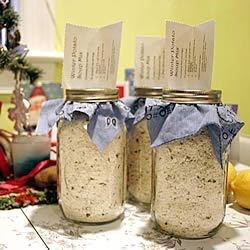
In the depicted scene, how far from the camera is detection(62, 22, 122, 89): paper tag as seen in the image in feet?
2.18

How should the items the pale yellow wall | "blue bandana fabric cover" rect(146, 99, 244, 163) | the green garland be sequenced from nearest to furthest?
"blue bandana fabric cover" rect(146, 99, 244, 163)
the green garland
the pale yellow wall

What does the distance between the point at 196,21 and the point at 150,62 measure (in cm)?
36

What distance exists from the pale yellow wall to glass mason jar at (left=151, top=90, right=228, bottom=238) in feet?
1.26

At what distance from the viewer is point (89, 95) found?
647 mm

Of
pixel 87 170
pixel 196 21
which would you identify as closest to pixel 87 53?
pixel 87 170

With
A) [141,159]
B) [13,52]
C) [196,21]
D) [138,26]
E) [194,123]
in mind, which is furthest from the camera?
[138,26]

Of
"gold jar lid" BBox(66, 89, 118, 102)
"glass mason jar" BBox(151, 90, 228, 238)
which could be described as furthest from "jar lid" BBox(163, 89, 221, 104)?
"gold jar lid" BBox(66, 89, 118, 102)

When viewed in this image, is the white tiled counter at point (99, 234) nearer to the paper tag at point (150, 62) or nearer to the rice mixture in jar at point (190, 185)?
the rice mixture in jar at point (190, 185)

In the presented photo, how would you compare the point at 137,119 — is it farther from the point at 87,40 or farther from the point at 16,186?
the point at 16,186

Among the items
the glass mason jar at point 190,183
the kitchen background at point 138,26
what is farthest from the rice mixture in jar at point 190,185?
the kitchen background at point 138,26

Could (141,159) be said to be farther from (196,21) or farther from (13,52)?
(196,21)

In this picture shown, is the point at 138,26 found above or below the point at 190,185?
above

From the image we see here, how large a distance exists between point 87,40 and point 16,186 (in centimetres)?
33

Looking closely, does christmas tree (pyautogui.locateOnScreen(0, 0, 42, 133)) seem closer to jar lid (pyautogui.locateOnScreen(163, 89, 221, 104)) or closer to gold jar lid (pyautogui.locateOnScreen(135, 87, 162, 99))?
gold jar lid (pyautogui.locateOnScreen(135, 87, 162, 99))
